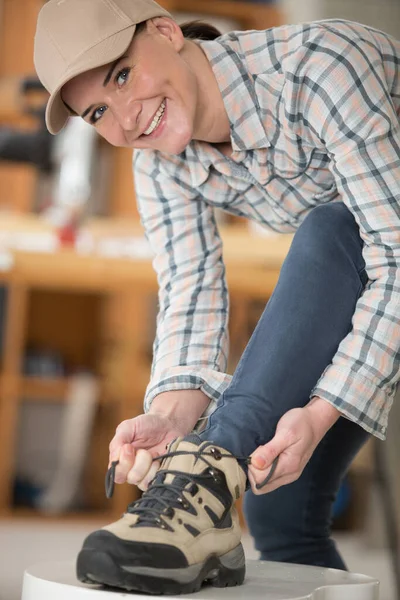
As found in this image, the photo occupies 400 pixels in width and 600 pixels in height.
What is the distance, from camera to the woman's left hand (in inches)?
33.4

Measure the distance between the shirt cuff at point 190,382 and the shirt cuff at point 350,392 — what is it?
20 centimetres

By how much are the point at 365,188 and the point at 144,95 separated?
0.87 ft

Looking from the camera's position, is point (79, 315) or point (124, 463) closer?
point (124, 463)

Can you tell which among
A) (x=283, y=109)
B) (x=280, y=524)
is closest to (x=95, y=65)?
(x=283, y=109)

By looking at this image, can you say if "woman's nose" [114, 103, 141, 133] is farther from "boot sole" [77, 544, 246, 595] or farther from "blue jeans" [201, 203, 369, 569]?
"boot sole" [77, 544, 246, 595]

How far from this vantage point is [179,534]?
0.79 meters

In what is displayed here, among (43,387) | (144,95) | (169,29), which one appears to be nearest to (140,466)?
(144,95)

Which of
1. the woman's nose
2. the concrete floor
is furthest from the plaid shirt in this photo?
the concrete floor

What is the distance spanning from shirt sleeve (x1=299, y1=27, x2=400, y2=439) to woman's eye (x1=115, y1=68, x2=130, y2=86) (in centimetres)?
19

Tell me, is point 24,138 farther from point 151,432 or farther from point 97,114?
point 151,432

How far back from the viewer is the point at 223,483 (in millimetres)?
849

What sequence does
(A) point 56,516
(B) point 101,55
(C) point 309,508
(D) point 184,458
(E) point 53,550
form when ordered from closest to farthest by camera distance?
(D) point 184,458, (B) point 101,55, (C) point 309,508, (E) point 53,550, (A) point 56,516

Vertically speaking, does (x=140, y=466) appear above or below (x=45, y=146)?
below

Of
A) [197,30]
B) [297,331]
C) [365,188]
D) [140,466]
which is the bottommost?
[140,466]
